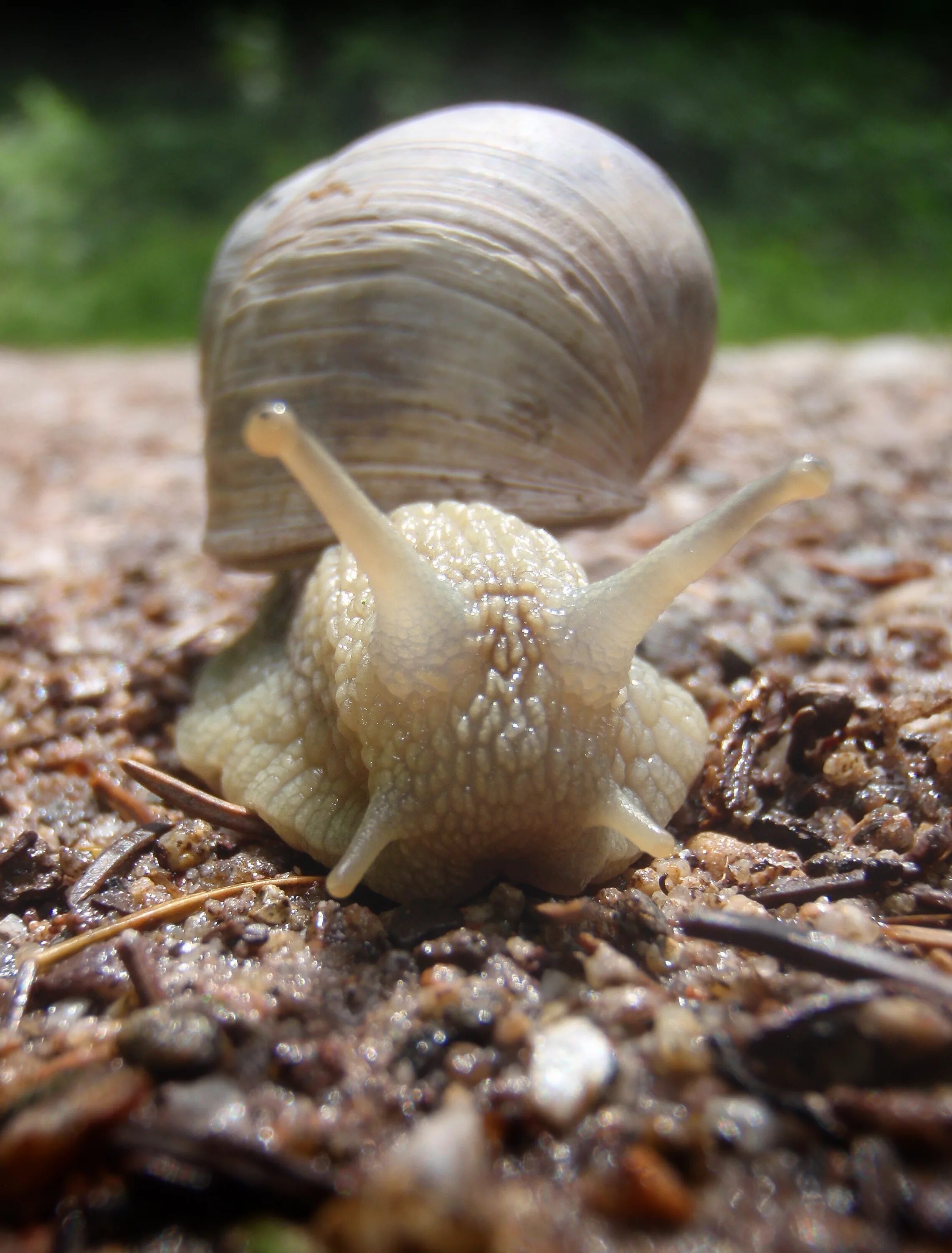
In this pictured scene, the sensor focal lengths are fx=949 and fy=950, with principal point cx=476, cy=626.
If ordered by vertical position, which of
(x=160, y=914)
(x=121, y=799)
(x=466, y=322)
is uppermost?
(x=466, y=322)

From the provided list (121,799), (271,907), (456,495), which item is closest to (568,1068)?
(271,907)

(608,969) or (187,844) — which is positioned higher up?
(608,969)

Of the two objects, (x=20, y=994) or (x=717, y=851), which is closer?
(x=20, y=994)

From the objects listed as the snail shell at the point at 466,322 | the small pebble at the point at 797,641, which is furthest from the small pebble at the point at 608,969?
the small pebble at the point at 797,641

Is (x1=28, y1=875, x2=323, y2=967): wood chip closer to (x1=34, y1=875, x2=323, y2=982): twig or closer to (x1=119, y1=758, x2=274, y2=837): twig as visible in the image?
(x1=34, y1=875, x2=323, y2=982): twig

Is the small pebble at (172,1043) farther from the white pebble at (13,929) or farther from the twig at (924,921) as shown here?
the twig at (924,921)

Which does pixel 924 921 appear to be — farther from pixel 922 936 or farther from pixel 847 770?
pixel 847 770

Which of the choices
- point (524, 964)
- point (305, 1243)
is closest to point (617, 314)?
point (524, 964)
